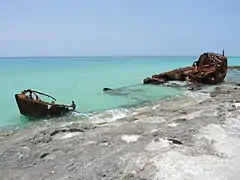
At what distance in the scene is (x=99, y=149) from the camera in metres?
7.11

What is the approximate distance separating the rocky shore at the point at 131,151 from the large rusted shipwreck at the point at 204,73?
14.5 m

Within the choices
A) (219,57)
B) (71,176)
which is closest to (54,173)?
(71,176)

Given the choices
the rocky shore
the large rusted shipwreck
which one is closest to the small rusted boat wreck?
the rocky shore

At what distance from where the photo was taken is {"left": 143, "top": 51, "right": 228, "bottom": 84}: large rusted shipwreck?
24.0m

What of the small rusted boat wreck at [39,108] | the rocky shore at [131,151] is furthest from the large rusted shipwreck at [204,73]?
the rocky shore at [131,151]

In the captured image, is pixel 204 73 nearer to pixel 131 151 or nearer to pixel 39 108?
pixel 39 108

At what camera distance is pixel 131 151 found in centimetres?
675

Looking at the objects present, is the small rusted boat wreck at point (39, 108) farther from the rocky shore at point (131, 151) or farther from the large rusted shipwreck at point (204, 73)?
the large rusted shipwreck at point (204, 73)

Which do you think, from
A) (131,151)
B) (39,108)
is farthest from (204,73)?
(131,151)

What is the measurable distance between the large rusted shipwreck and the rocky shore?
47.5 feet

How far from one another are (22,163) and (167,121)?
498cm

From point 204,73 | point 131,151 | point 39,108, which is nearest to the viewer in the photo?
point 131,151

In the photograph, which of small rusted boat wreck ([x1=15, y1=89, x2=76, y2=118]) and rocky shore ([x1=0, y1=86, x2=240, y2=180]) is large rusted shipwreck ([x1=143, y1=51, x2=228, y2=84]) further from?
rocky shore ([x1=0, y1=86, x2=240, y2=180])

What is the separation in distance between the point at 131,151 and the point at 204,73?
18673 millimetres
